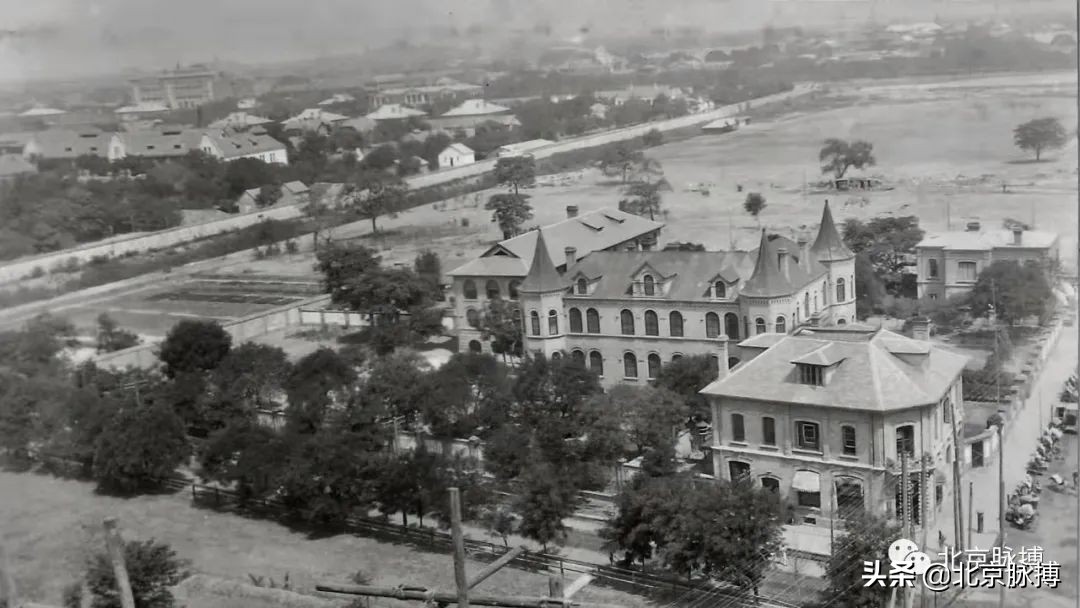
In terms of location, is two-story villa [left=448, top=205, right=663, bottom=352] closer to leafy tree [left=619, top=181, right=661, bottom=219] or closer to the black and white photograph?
the black and white photograph

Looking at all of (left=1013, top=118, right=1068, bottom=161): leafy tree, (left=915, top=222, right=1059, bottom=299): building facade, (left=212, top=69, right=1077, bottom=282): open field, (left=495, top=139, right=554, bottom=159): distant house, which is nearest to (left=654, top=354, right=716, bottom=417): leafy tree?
(left=915, top=222, right=1059, bottom=299): building facade

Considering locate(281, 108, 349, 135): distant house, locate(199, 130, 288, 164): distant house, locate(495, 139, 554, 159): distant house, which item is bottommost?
locate(495, 139, 554, 159): distant house

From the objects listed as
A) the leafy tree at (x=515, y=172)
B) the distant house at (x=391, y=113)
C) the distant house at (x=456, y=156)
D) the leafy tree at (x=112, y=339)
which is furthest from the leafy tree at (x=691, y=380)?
the distant house at (x=391, y=113)

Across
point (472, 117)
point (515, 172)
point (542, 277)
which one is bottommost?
point (515, 172)

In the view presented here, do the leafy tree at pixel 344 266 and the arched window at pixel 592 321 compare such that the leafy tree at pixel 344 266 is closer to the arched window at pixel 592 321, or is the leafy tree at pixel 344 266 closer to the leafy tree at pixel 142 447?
the arched window at pixel 592 321

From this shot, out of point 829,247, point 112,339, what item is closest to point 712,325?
point 829,247

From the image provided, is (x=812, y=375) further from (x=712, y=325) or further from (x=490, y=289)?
(x=490, y=289)
